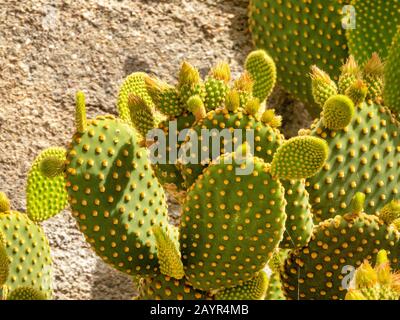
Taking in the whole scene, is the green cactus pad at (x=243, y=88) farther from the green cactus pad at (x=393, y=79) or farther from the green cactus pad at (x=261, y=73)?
the green cactus pad at (x=393, y=79)

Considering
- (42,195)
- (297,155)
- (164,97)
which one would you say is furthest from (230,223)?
(42,195)

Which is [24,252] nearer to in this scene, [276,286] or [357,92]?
[276,286]

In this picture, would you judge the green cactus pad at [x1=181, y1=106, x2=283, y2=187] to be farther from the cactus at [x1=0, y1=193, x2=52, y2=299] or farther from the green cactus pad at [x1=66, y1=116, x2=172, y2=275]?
the cactus at [x1=0, y1=193, x2=52, y2=299]

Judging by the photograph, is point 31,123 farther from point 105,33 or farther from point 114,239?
point 114,239

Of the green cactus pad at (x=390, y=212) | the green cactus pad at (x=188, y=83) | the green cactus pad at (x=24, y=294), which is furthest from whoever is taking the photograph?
the green cactus pad at (x=188, y=83)

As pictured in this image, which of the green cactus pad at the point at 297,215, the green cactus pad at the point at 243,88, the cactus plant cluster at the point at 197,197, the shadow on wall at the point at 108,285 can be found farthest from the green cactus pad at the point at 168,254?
the shadow on wall at the point at 108,285

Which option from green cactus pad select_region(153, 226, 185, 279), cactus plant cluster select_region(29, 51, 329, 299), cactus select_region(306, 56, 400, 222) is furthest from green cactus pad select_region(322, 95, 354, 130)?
green cactus pad select_region(153, 226, 185, 279)
